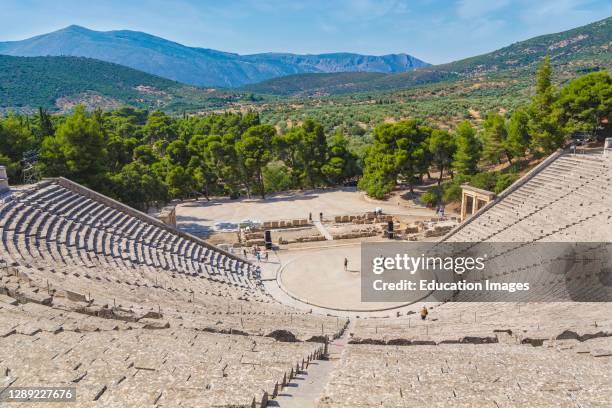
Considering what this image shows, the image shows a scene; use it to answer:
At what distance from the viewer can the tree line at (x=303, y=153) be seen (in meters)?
29.8

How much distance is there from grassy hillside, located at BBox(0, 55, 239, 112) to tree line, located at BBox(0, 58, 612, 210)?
355 feet

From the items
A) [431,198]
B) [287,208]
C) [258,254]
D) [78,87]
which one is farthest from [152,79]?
[258,254]

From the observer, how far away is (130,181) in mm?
31078

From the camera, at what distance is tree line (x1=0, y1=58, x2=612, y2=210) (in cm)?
2980

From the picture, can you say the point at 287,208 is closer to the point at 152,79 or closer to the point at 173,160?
the point at 173,160

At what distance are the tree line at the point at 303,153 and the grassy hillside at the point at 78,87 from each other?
108 metres

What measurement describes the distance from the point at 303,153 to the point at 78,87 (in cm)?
13732

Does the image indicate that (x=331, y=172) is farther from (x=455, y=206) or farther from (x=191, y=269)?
(x=191, y=269)

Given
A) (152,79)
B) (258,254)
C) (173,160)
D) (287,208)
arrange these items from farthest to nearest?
(152,79) < (173,160) < (287,208) < (258,254)

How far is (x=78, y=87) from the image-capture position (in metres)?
145

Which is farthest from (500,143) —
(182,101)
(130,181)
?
(182,101)

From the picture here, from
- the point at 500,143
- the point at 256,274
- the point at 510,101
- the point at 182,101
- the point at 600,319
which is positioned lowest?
the point at 256,274

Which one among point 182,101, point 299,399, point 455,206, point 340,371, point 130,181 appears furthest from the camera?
point 182,101

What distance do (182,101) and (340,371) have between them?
182575 millimetres
